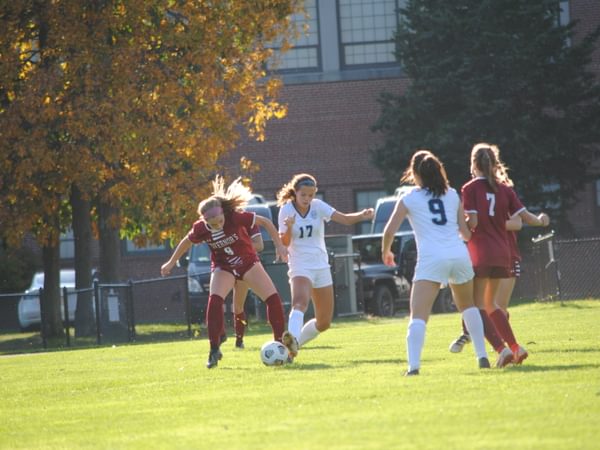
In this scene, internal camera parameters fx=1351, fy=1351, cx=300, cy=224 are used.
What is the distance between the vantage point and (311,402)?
9.63 metres

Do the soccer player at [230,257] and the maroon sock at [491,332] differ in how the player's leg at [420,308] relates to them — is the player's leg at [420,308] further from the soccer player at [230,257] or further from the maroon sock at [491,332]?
the soccer player at [230,257]

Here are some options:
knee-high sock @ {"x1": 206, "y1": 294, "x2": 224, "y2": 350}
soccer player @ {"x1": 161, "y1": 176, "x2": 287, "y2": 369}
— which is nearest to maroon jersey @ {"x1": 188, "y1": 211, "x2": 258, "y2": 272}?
soccer player @ {"x1": 161, "y1": 176, "x2": 287, "y2": 369}

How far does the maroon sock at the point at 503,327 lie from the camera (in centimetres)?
1157

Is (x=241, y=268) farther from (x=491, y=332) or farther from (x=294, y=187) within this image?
(x=491, y=332)

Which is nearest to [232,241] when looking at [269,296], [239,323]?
[269,296]

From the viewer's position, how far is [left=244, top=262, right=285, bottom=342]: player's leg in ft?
45.0

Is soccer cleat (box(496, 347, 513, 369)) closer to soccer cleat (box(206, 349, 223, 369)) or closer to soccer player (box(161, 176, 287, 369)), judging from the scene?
soccer player (box(161, 176, 287, 369))

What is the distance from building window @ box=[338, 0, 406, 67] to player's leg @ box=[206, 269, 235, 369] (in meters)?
29.6

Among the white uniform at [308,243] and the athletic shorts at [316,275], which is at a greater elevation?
the white uniform at [308,243]

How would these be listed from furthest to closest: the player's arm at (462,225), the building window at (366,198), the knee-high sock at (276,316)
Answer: the building window at (366,198) < the knee-high sock at (276,316) < the player's arm at (462,225)

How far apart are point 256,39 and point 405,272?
6.10 m

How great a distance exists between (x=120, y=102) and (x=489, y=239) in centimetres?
1594

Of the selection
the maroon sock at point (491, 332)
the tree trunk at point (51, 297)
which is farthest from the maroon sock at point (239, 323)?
the tree trunk at point (51, 297)

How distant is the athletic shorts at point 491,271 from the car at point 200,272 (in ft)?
53.7
